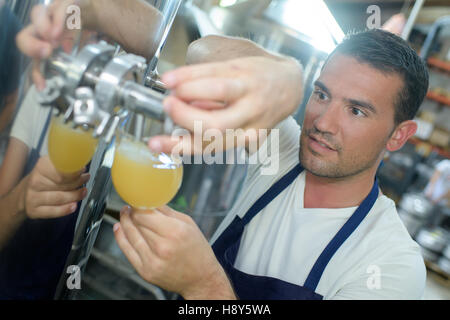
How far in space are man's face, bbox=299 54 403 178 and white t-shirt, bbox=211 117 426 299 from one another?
0.17 meters

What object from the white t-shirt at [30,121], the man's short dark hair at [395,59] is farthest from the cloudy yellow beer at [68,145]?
the man's short dark hair at [395,59]

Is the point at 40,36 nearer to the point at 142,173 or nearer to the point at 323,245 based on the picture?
the point at 142,173

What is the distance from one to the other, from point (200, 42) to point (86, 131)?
1.74 feet

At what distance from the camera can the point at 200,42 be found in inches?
Answer: 36.3

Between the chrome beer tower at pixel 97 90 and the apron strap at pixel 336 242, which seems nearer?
the chrome beer tower at pixel 97 90

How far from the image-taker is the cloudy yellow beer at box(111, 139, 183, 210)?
621 millimetres

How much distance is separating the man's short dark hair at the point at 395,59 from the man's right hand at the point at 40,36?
1.28m

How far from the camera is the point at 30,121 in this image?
45 cm

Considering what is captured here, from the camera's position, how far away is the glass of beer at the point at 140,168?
24.2 inches

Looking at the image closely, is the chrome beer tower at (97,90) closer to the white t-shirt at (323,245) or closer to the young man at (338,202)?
the young man at (338,202)

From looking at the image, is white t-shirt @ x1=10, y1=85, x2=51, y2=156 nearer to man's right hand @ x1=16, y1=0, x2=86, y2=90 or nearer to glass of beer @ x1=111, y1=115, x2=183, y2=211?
man's right hand @ x1=16, y1=0, x2=86, y2=90
